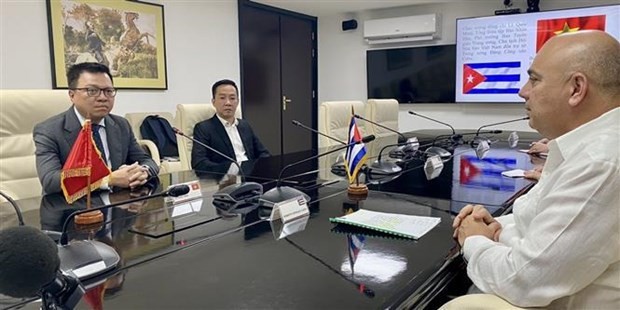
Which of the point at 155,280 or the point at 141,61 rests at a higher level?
the point at 141,61

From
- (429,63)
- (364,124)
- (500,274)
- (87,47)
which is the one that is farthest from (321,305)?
(429,63)

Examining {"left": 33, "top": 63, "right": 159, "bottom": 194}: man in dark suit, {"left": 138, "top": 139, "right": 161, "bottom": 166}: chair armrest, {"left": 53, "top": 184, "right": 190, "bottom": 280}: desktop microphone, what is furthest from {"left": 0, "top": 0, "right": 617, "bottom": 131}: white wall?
{"left": 53, "top": 184, "right": 190, "bottom": 280}: desktop microphone

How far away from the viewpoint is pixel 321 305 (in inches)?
27.7

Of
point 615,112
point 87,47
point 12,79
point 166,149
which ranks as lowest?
point 166,149

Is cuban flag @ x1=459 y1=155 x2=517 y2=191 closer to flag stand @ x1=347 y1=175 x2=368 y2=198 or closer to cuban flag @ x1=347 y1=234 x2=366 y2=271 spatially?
flag stand @ x1=347 y1=175 x2=368 y2=198

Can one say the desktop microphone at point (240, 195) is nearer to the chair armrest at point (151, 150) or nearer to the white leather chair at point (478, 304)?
the white leather chair at point (478, 304)

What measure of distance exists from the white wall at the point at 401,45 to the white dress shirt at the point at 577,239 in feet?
15.8

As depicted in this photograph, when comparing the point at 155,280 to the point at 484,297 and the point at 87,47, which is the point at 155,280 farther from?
the point at 87,47

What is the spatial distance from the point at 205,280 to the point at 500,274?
533 mm

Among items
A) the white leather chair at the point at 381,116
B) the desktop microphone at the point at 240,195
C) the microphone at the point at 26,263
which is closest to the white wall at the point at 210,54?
the white leather chair at the point at 381,116

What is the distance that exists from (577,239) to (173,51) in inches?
166

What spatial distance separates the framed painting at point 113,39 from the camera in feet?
11.3

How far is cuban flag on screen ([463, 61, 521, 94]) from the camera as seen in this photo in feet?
16.4

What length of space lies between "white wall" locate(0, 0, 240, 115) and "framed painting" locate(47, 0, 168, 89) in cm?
7
